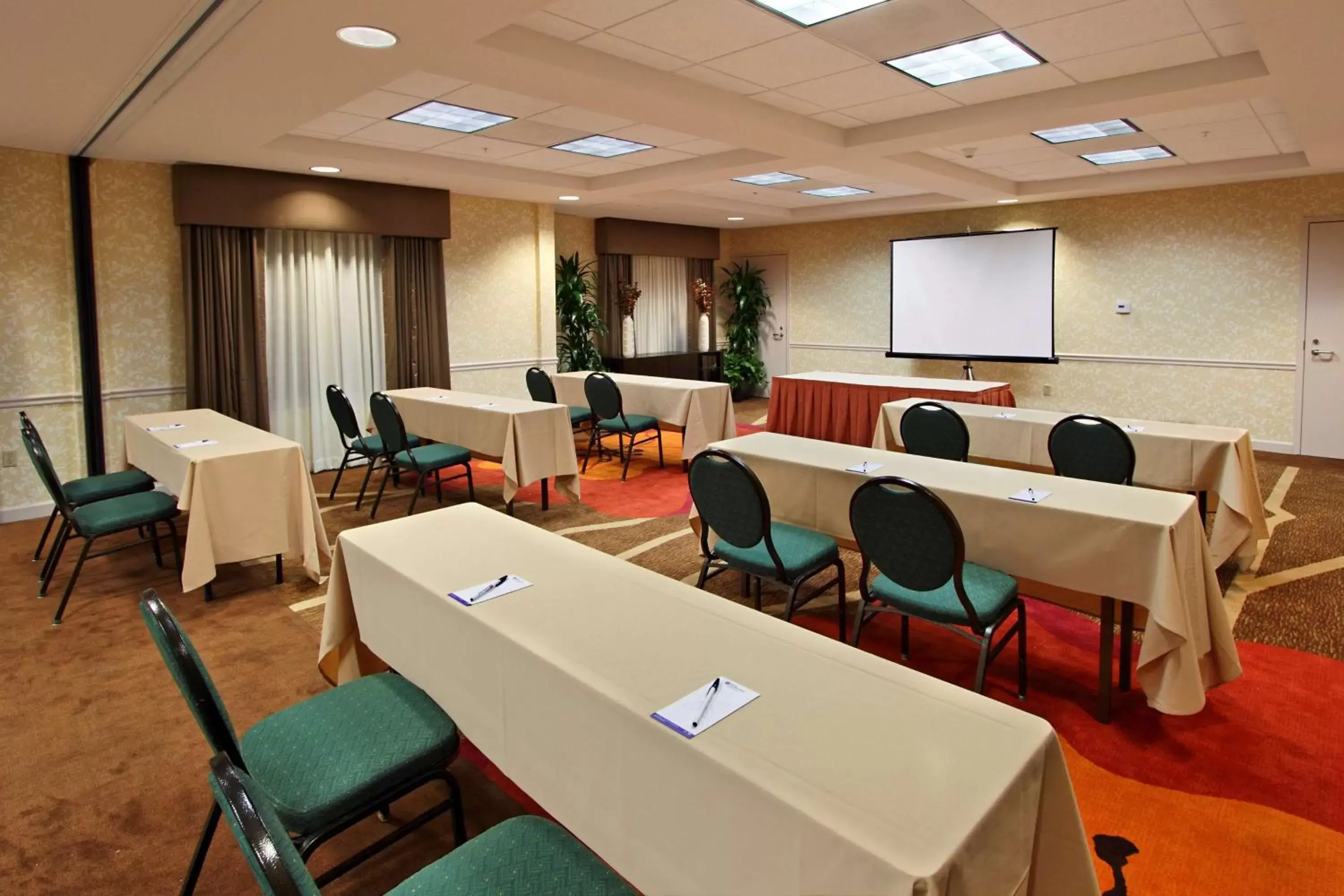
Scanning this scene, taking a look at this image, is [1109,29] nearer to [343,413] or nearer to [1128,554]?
[1128,554]

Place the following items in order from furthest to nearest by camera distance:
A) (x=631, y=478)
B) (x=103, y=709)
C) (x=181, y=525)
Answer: (x=631, y=478)
(x=181, y=525)
(x=103, y=709)

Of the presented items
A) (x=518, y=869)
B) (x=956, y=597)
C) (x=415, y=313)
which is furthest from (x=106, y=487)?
(x=956, y=597)

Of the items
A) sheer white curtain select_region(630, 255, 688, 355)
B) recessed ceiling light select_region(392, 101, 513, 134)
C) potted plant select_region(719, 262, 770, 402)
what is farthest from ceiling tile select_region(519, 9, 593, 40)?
potted plant select_region(719, 262, 770, 402)

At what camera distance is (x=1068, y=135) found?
17.9ft

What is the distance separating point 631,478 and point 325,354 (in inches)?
113

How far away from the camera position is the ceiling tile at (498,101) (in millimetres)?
4109

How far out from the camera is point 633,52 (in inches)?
139

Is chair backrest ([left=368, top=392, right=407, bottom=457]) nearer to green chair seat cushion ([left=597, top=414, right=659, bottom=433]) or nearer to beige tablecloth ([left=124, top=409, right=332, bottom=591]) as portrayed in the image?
beige tablecloth ([left=124, top=409, right=332, bottom=591])

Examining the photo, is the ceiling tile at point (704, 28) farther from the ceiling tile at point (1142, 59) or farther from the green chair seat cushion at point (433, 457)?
the green chair seat cushion at point (433, 457)

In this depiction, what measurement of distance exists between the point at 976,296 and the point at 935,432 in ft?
15.6

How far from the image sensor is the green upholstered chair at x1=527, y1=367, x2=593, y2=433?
6.57 metres

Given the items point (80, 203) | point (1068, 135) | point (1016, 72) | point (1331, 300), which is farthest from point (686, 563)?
point (1331, 300)

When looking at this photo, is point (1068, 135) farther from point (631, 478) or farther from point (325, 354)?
point (325, 354)

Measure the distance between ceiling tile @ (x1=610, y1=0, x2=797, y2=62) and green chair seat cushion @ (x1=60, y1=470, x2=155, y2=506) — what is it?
3.50m
